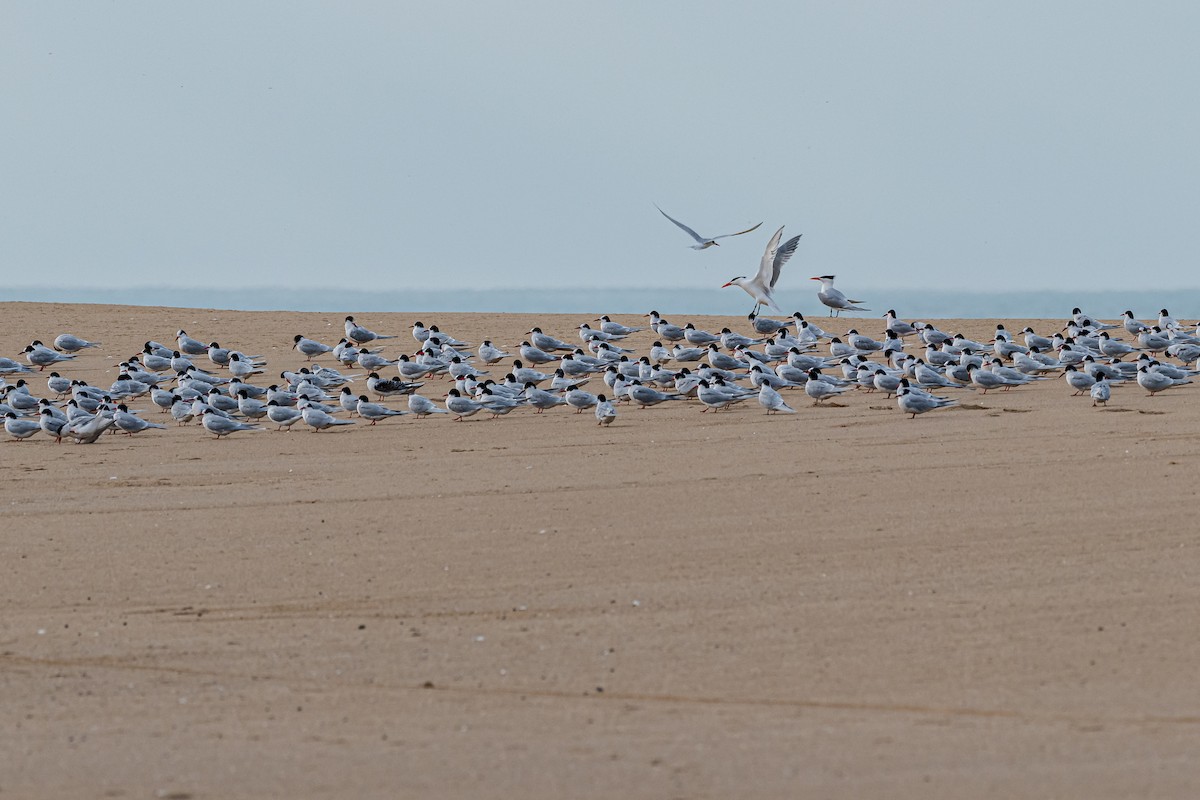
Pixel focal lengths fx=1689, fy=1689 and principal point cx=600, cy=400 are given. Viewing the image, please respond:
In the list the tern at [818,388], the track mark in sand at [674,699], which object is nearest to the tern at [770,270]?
the tern at [818,388]

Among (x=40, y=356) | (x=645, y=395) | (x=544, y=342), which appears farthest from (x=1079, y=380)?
(x=40, y=356)

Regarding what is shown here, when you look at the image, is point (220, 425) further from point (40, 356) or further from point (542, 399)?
point (40, 356)

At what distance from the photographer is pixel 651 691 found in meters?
6.29

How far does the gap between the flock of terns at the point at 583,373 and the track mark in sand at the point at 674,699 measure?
850cm

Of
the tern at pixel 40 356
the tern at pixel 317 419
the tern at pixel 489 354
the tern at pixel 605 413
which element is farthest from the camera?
the tern at pixel 489 354

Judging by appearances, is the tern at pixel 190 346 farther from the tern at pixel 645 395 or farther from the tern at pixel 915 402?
the tern at pixel 915 402

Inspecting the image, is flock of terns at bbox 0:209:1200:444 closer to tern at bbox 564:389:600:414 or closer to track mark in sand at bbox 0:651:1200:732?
tern at bbox 564:389:600:414

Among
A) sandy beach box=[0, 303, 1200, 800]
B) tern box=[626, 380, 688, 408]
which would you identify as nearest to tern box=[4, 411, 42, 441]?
sandy beach box=[0, 303, 1200, 800]

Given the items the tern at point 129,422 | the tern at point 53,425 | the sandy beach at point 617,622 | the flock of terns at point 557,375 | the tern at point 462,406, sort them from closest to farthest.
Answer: the sandy beach at point 617,622 < the tern at point 53,425 < the tern at point 129,422 < the flock of terns at point 557,375 < the tern at point 462,406

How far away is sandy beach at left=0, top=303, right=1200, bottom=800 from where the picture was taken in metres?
5.41

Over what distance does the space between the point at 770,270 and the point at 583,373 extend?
13.4ft

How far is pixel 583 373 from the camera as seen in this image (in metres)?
19.8

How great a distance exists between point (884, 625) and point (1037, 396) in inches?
422

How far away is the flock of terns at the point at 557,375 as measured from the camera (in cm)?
1641
